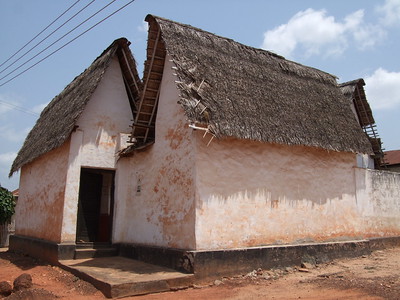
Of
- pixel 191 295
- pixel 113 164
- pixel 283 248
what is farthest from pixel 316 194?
pixel 113 164

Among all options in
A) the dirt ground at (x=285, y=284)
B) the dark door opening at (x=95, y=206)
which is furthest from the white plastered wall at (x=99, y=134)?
the dirt ground at (x=285, y=284)

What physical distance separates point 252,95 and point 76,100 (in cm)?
570

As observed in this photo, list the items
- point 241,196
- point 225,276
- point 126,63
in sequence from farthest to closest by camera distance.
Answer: point 126,63 → point 241,196 → point 225,276

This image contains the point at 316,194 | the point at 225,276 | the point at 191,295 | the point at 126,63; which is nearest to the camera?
the point at 191,295

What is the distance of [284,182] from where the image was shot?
956 centimetres

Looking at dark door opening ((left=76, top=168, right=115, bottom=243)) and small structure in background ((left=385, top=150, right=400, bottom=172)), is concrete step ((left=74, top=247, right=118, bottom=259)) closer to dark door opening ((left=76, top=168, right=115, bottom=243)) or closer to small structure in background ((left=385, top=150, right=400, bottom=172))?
dark door opening ((left=76, top=168, right=115, bottom=243))

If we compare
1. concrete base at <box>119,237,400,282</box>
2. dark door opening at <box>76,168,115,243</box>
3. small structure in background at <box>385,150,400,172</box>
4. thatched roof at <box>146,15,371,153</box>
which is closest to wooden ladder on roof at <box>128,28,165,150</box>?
thatched roof at <box>146,15,371,153</box>

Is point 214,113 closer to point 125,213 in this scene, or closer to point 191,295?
point 191,295

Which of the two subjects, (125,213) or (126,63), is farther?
(126,63)

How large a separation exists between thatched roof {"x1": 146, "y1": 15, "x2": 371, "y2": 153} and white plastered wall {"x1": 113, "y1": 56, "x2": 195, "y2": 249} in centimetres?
60

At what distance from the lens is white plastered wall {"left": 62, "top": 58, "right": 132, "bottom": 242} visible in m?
10.4

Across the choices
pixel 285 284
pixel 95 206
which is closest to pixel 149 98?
pixel 95 206

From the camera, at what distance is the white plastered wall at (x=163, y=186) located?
8.35 m

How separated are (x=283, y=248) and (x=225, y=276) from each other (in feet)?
6.10
